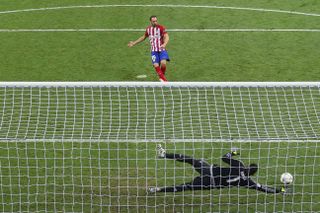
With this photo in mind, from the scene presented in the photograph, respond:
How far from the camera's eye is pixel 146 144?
38.9 ft

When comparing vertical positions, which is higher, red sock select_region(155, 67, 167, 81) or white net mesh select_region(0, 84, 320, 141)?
red sock select_region(155, 67, 167, 81)

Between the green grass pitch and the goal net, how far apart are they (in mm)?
30

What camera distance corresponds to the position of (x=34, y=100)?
13.2 metres

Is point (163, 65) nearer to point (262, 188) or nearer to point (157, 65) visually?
point (157, 65)

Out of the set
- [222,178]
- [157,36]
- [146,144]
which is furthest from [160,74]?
[222,178]

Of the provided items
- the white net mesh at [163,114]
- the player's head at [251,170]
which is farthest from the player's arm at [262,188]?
the white net mesh at [163,114]

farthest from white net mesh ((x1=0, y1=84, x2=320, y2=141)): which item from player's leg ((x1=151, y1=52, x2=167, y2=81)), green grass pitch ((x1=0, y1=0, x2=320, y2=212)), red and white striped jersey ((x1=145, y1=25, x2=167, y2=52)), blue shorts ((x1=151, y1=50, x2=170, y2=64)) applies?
red and white striped jersey ((x1=145, y1=25, x2=167, y2=52))

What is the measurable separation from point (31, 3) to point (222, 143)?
10696 mm

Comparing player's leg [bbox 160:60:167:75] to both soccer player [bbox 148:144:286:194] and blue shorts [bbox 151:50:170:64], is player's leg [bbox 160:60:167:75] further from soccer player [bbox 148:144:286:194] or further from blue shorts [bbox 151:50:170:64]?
soccer player [bbox 148:144:286:194]

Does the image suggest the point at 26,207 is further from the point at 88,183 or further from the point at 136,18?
the point at 136,18

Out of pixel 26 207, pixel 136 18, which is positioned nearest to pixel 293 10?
pixel 136 18

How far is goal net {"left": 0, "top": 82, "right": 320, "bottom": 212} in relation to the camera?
1059 cm

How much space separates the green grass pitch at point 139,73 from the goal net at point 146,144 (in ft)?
0.10

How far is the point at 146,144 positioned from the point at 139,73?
415cm
